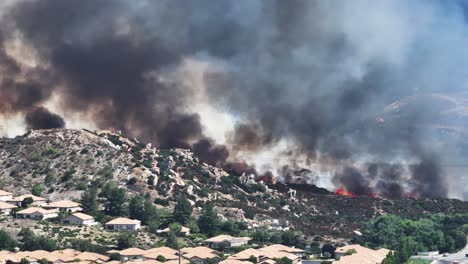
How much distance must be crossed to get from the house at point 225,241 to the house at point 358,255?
14.6 metres

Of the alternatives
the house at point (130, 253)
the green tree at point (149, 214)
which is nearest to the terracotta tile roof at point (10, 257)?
the house at point (130, 253)

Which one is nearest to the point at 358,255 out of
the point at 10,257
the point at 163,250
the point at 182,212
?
the point at 163,250

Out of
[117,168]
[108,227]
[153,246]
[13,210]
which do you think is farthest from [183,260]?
[117,168]

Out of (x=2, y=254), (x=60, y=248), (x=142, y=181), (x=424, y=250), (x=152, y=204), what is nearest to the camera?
(x=2, y=254)

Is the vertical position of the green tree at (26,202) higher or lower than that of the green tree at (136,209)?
higher

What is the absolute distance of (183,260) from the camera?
5581 inches

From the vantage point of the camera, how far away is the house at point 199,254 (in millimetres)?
145000

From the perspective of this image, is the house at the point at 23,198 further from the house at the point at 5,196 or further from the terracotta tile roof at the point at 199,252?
the terracotta tile roof at the point at 199,252

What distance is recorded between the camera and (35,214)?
557 feet

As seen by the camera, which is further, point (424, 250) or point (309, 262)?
point (424, 250)

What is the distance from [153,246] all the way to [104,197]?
29.3 meters

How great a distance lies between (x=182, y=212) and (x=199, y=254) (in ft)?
96.2

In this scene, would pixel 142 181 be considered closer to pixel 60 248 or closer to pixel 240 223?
pixel 240 223

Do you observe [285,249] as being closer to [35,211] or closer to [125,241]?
[125,241]
